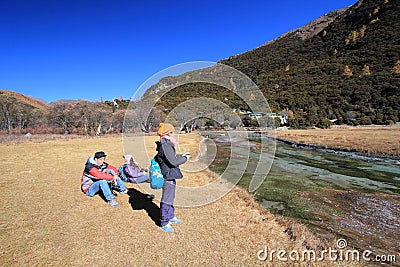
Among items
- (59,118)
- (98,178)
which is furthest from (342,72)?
(98,178)

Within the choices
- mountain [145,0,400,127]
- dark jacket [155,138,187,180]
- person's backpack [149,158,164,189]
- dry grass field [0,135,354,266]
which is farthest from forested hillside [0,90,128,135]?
dark jacket [155,138,187,180]

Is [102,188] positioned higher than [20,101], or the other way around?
[20,101]

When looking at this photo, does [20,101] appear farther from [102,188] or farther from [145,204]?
[145,204]

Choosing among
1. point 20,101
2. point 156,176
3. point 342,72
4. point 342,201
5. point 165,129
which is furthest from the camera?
point 342,72

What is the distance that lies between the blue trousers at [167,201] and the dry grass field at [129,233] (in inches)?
12.8

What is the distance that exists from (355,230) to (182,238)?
15.6 feet

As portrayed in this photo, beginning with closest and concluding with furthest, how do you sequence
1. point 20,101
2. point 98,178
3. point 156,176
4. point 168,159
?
point 168,159 → point 156,176 → point 98,178 → point 20,101

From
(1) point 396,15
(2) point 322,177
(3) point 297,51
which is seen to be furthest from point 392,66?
(2) point 322,177

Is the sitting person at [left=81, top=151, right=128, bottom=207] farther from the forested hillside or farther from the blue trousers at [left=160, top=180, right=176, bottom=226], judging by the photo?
the forested hillside

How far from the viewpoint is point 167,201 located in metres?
4.72

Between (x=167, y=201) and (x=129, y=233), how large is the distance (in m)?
1.07

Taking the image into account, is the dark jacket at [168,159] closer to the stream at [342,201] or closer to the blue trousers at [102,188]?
the blue trousers at [102,188]

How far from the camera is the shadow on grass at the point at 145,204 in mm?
5853

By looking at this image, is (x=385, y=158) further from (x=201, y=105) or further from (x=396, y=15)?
(x=396, y=15)
